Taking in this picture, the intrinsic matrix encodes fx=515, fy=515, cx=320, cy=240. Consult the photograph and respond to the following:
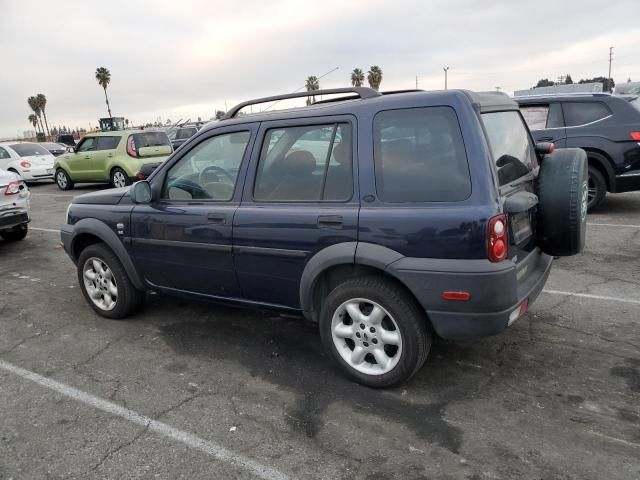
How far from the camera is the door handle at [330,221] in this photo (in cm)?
316

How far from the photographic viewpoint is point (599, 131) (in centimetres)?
773

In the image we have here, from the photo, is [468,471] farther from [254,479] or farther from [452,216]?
[452,216]

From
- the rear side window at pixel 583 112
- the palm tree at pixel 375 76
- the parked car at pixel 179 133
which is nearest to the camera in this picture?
the rear side window at pixel 583 112

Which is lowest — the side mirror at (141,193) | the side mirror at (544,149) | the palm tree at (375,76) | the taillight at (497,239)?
the taillight at (497,239)

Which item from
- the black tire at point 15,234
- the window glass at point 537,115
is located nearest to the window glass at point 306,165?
the window glass at point 537,115

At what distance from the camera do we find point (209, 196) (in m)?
3.88

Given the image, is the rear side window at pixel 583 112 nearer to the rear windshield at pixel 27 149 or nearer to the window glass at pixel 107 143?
the window glass at pixel 107 143

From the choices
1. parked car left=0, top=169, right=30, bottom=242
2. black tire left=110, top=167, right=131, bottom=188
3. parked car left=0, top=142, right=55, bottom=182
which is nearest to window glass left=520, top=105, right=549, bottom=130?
parked car left=0, top=169, right=30, bottom=242

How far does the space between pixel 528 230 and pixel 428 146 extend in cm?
88

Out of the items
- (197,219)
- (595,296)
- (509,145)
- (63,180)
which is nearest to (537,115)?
(595,296)

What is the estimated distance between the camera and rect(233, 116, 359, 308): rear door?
3.22m

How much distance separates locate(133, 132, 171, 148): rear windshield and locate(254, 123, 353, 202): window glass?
11443 millimetres

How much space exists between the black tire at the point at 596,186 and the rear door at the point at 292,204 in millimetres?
6057

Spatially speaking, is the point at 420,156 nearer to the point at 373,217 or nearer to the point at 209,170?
the point at 373,217
